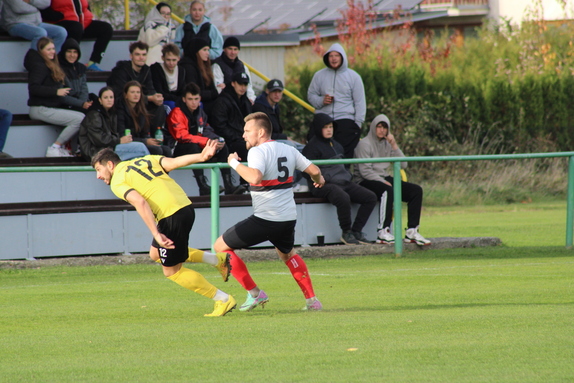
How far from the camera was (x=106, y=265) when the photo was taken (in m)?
11.4

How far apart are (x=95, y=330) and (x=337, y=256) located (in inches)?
234

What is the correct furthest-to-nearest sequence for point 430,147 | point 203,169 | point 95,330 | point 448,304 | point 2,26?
point 430,147
point 2,26
point 203,169
point 448,304
point 95,330

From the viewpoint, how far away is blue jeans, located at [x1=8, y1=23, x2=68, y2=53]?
1423 centimetres

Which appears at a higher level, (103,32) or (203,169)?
(103,32)

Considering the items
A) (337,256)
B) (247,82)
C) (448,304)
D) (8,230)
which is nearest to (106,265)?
(8,230)

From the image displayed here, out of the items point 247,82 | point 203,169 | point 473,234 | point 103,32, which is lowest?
point 473,234

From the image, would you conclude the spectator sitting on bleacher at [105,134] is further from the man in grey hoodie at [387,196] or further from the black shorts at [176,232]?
the black shorts at [176,232]

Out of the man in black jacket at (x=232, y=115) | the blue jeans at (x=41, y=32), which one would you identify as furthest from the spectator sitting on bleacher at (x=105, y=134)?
the blue jeans at (x=41, y=32)

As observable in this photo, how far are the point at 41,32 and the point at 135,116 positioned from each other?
8.93 ft

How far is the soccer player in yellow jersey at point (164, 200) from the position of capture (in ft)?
23.7

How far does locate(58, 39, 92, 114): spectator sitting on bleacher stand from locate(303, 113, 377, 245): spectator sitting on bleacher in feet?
11.9

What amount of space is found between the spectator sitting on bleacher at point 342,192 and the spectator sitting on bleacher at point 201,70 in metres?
2.37

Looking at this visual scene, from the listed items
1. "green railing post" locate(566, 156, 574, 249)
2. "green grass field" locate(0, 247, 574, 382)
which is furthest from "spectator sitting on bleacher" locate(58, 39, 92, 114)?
"green railing post" locate(566, 156, 574, 249)

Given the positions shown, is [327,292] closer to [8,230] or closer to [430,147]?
[8,230]
